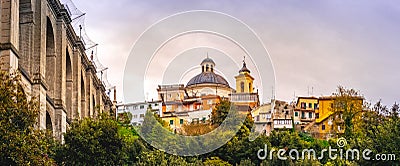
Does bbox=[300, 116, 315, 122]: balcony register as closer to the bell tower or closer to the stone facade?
the bell tower

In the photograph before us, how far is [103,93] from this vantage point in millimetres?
85562

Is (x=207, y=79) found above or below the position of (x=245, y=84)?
above

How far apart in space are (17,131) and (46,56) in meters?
24.1

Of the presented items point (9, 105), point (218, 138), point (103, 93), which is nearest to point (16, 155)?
point (9, 105)

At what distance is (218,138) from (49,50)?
15.2m

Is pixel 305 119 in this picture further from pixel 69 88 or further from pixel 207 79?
pixel 69 88

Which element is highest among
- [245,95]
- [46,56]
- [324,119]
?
[46,56]

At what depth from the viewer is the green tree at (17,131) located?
74.7 feet

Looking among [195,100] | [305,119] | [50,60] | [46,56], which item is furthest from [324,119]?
[46,56]

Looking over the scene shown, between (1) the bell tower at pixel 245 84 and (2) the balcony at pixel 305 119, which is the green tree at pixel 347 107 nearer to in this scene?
(1) the bell tower at pixel 245 84

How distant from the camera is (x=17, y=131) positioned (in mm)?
23141

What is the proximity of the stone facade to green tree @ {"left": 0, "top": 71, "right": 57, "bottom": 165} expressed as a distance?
89.9 inches

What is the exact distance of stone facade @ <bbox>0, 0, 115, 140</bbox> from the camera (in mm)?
33875

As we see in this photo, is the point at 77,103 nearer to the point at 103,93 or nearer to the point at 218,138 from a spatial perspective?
the point at 218,138
